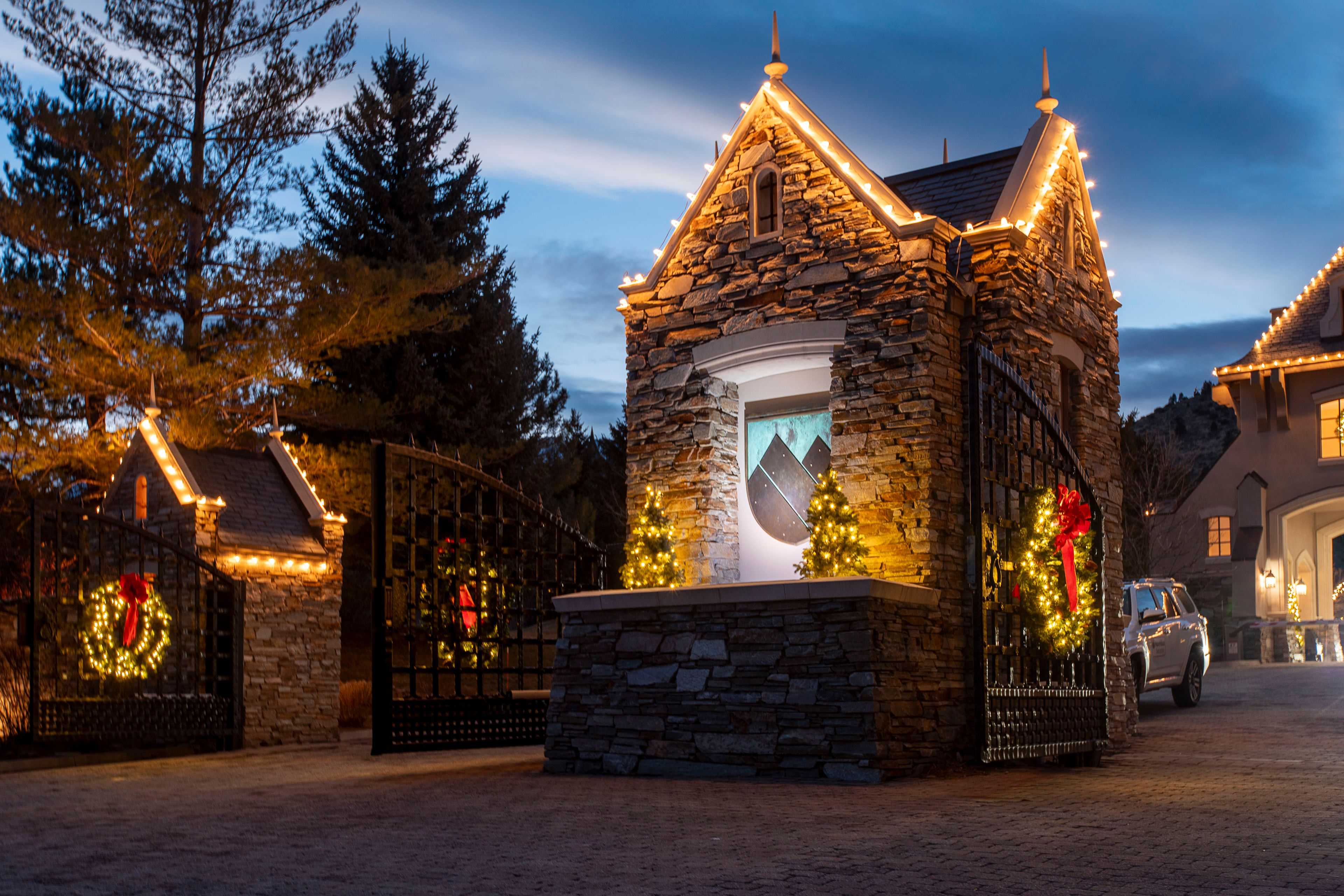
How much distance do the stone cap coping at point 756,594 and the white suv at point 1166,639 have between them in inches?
283

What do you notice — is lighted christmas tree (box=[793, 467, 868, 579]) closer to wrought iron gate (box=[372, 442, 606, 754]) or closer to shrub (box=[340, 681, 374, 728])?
wrought iron gate (box=[372, 442, 606, 754])

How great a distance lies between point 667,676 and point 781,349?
4.01 m

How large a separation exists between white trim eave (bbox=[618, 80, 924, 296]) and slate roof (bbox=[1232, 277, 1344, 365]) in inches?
880

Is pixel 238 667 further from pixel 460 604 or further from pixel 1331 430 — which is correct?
pixel 1331 430

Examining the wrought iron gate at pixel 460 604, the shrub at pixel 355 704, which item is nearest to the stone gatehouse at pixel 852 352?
the wrought iron gate at pixel 460 604

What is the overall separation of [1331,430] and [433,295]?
21970mm

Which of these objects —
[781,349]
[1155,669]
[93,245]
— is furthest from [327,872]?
[93,245]

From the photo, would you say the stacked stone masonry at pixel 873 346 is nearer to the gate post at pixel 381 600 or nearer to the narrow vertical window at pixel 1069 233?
the narrow vertical window at pixel 1069 233

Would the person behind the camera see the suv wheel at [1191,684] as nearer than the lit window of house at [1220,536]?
Yes

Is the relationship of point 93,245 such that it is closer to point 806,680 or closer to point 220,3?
point 220,3

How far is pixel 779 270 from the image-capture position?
43.8ft

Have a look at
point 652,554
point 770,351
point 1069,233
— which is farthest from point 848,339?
point 1069,233

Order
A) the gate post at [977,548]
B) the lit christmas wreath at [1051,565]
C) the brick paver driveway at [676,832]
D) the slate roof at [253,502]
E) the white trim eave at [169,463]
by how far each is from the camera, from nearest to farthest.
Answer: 1. the brick paver driveway at [676,832]
2. the gate post at [977,548]
3. the lit christmas wreath at [1051,565]
4. the white trim eave at [169,463]
5. the slate roof at [253,502]

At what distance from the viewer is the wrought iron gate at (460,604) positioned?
1288 cm
